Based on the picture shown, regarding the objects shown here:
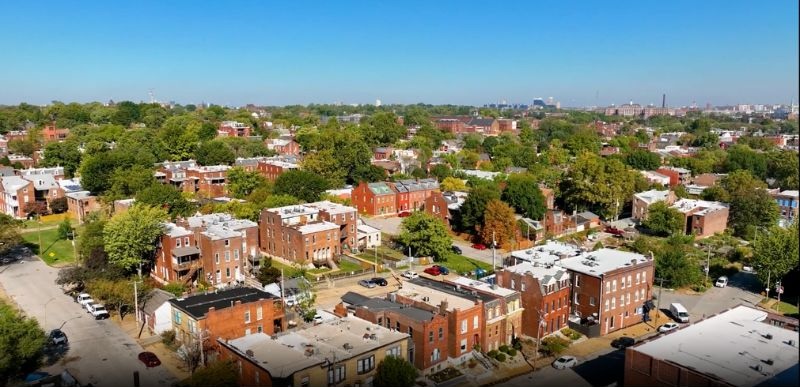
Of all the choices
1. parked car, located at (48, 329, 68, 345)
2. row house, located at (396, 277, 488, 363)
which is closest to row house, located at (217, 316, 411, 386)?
row house, located at (396, 277, 488, 363)

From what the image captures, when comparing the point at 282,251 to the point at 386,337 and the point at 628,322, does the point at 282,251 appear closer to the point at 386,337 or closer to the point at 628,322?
the point at 386,337

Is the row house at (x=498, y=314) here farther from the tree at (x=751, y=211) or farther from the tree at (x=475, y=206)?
the tree at (x=751, y=211)

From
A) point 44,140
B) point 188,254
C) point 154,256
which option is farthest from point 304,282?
point 44,140

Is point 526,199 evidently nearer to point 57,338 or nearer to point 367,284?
point 367,284

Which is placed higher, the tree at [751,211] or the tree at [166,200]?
the tree at [166,200]

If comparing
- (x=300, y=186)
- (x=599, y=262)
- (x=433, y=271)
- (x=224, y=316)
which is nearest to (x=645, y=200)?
(x=433, y=271)

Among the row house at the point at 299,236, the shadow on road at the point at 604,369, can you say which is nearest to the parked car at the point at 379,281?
the row house at the point at 299,236

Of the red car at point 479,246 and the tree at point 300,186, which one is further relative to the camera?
the tree at point 300,186

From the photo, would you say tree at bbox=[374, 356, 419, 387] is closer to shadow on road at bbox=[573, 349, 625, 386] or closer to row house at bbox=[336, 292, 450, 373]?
row house at bbox=[336, 292, 450, 373]
